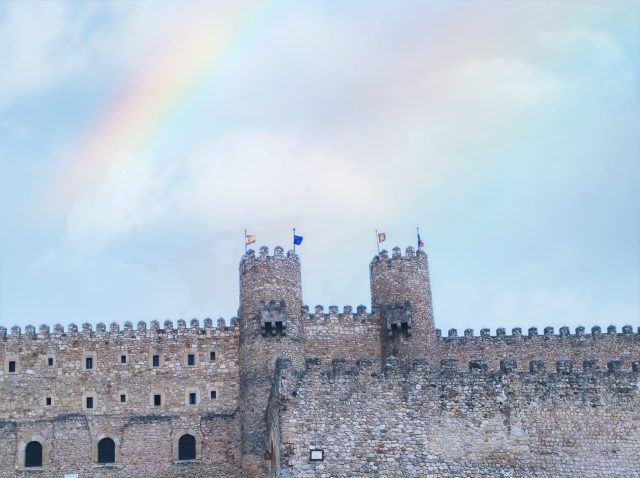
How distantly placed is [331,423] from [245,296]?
18897 mm

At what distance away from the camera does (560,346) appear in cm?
5259

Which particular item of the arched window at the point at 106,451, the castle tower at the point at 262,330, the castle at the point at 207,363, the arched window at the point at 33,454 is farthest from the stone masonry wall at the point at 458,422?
the arched window at the point at 33,454

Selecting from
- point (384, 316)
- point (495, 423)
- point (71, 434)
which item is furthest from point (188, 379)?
point (495, 423)

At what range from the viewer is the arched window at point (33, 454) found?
156ft

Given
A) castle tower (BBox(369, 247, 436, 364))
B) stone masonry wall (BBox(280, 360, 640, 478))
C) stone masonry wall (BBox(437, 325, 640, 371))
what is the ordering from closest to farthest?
1. stone masonry wall (BBox(280, 360, 640, 478))
2. castle tower (BBox(369, 247, 436, 364))
3. stone masonry wall (BBox(437, 325, 640, 371))

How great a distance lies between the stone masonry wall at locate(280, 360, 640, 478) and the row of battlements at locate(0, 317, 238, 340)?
65.3ft

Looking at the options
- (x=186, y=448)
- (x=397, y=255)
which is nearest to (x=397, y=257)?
(x=397, y=255)

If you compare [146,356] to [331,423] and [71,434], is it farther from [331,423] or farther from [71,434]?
[331,423]

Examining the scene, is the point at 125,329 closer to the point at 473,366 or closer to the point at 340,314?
the point at 340,314

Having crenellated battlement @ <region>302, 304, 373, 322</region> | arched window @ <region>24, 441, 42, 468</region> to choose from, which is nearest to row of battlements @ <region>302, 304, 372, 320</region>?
crenellated battlement @ <region>302, 304, 373, 322</region>

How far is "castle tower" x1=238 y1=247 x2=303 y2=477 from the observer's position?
46375 mm

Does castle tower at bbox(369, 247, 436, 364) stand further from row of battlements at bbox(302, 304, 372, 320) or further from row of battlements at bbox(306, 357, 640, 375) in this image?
row of battlements at bbox(306, 357, 640, 375)

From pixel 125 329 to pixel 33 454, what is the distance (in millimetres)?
7173

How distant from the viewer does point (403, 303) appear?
5000cm
